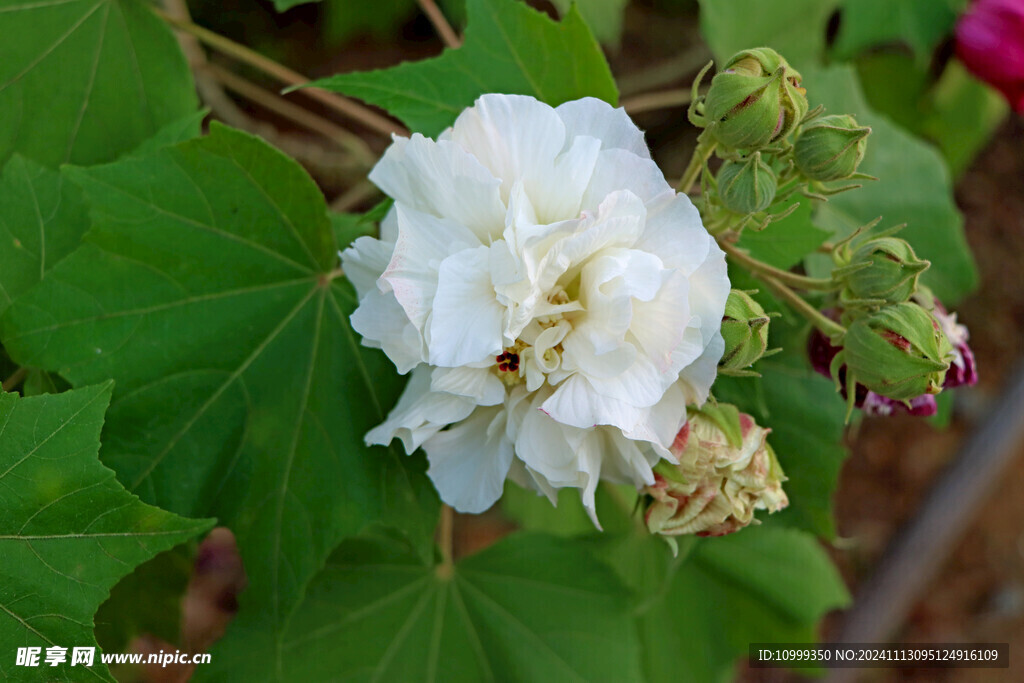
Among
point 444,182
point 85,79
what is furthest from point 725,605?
point 85,79

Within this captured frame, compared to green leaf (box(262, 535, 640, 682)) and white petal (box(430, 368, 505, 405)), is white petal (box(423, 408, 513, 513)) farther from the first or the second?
green leaf (box(262, 535, 640, 682))

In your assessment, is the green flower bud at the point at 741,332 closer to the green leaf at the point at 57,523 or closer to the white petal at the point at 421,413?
the white petal at the point at 421,413

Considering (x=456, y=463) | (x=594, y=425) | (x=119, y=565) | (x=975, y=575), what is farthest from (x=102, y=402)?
(x=975, y=575)

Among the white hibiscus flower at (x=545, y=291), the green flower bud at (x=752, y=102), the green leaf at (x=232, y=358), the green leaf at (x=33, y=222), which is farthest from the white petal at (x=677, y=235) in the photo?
the green leaf at (x=33, y=222)

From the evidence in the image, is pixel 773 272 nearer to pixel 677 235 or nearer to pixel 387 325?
pixel 677 235

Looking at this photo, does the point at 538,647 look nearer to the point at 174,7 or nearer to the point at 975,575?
the point at 174,7

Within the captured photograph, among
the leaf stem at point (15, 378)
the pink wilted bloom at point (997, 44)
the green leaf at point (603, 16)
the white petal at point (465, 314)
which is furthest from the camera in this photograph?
the pink wilted bloom at point (997, 44)

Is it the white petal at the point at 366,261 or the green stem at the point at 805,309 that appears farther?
the green stem at the point at 805,309
